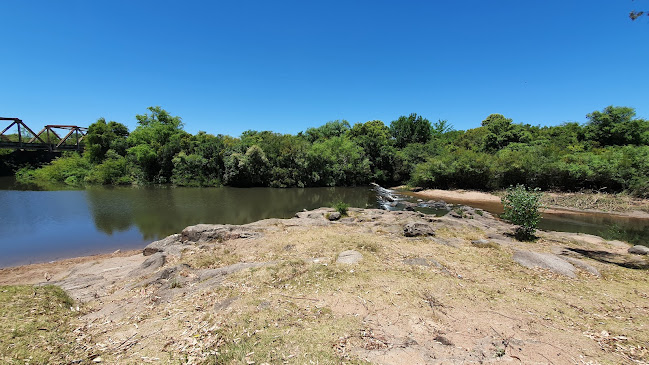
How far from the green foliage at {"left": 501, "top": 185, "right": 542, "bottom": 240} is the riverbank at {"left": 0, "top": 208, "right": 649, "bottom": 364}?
5.64 ft

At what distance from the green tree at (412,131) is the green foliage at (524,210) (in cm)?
5197

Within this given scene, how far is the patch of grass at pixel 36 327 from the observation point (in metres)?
3.91

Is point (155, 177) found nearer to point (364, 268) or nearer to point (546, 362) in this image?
point (364, 268)

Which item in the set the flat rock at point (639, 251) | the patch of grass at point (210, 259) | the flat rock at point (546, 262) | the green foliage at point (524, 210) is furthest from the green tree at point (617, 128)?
the patch of grass at point (210, 259)

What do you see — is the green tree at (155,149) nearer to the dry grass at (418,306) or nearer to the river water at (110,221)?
the river water at (110,221)

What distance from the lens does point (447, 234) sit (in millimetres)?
13641

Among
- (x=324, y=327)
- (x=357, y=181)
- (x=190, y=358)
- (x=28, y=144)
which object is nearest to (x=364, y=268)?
(x=324, y=327)

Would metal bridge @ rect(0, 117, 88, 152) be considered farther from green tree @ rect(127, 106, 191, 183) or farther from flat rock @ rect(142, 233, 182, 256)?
flat rock @ rect(142, 233, 182, 256)

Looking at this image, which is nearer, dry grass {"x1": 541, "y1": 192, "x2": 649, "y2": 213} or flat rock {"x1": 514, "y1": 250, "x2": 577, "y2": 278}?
flat rock {"x1": 514, "y1": 250, "x2": 577, "y2": 278}

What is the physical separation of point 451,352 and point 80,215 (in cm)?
2516

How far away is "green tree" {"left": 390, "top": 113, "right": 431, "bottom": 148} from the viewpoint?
209 feet

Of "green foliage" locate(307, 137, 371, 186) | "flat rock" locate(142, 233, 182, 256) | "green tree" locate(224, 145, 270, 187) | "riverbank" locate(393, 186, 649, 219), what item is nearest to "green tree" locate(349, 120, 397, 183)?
"green foliage" locate(307, 137, 371, 186)

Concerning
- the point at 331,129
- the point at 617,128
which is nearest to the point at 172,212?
the point at 331,129

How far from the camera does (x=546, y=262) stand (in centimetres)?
870
